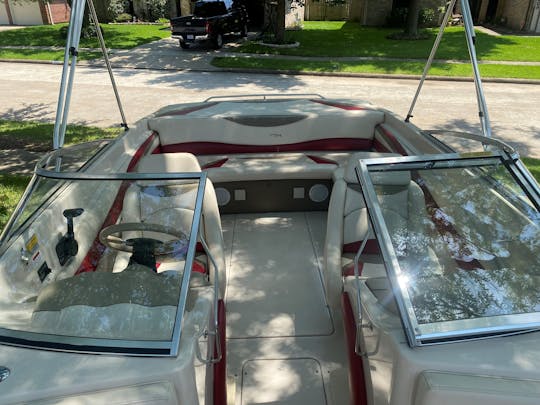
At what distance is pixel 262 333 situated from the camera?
3000 millimetres

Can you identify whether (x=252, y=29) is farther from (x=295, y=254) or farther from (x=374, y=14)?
(x=295, y=254)

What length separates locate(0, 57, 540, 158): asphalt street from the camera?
8016 millimetres

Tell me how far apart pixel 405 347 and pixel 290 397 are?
1117 millimetres

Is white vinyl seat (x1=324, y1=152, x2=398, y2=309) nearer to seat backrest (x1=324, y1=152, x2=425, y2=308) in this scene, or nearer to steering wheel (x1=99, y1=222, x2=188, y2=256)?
seat backrest (x1=324, y1=152, x2=425, y2=308)

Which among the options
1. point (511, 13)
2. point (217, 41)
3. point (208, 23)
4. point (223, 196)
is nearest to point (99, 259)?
point (223, 196)

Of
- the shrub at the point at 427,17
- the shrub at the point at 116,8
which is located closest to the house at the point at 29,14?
the shrub at the point at 116,8

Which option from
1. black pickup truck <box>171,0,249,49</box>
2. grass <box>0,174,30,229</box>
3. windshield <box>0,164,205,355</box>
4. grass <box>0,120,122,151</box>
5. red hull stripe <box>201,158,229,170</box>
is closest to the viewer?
windshield <box>0,164,205,355</box>

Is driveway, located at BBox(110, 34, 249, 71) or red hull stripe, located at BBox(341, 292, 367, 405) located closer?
red hull stripe, located at BBox(341, 292, 367, 405)

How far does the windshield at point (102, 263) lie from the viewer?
173cm

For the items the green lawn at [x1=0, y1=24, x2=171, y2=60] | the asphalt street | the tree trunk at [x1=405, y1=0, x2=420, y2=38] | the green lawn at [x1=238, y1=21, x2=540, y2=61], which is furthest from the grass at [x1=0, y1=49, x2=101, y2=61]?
the tree trunk at [x1=405, y1=0, x2=420, y2=38]

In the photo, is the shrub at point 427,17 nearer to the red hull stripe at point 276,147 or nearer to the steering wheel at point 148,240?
the red hull stripe at point 276,147

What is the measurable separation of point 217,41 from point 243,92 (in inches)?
221

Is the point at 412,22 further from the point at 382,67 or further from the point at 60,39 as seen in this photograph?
the point at 60,39

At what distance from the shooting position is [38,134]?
22.9ft
